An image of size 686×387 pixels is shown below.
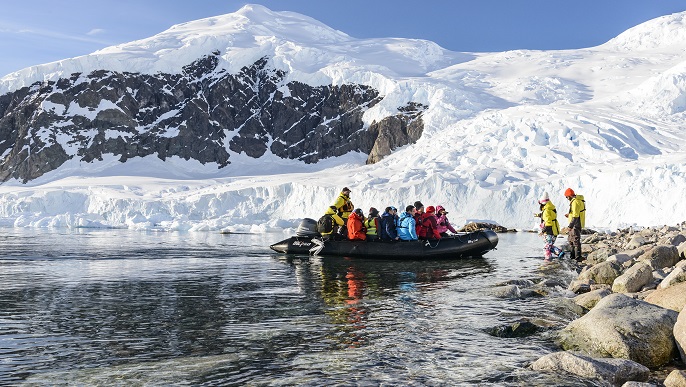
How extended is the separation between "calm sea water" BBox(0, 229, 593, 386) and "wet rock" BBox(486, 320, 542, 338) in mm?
117

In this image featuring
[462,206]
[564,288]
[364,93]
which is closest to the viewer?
[564,288]

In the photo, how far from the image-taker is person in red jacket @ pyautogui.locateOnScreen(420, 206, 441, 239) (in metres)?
16.5

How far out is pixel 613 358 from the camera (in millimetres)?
5324

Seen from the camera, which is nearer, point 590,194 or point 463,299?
point 463,299

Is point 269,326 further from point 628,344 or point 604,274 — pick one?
point 604,274

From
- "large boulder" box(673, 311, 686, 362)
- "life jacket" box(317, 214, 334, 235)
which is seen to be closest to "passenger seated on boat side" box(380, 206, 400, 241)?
"life jacket" box(317, 214, 334, 235)

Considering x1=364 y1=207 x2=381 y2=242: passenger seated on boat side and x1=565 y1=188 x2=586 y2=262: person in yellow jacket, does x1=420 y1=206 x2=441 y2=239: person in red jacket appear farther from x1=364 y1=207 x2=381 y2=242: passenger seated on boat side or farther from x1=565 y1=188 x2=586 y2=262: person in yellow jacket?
x1=565 y1=188 x2=586 y2=262: person in yellow jacket

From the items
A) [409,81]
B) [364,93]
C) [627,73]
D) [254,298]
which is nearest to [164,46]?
[364,93]

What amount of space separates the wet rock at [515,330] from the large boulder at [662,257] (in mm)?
5584

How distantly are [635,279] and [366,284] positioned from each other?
16.1 feet

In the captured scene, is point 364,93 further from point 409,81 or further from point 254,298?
point 254,298

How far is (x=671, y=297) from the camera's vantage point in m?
6.75

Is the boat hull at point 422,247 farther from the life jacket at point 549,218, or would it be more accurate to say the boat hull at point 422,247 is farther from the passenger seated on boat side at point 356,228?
the life jacket at point 549,218

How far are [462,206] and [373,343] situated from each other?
3342 cm
